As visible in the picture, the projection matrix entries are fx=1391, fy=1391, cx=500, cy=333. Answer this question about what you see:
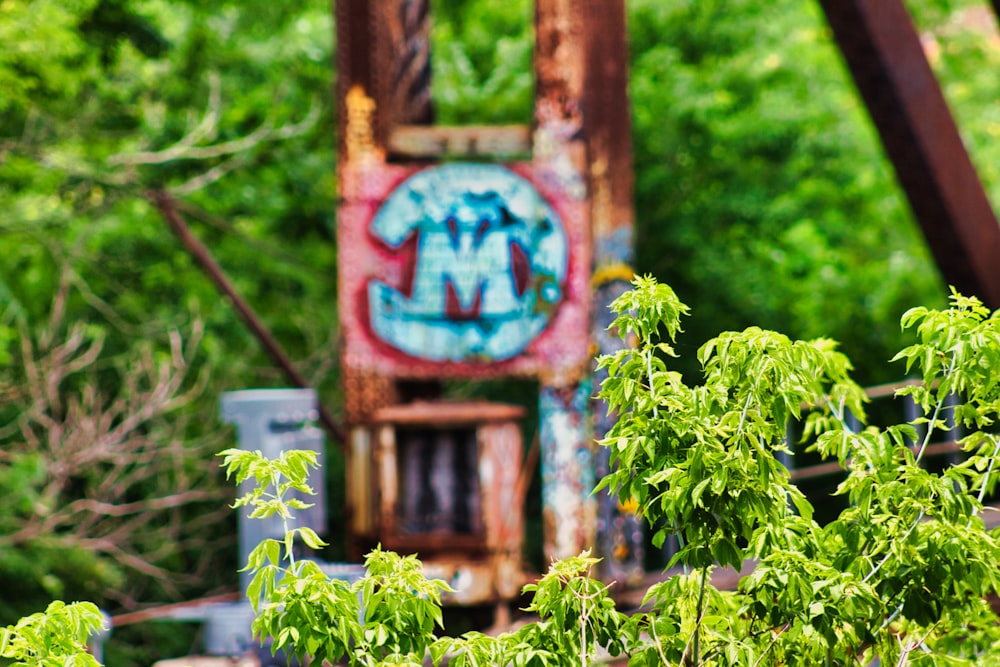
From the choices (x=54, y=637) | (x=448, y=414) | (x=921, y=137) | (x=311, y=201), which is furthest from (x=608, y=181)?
(x=54, y=637)

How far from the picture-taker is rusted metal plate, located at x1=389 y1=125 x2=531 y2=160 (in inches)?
338

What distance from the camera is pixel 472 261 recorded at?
8406mm

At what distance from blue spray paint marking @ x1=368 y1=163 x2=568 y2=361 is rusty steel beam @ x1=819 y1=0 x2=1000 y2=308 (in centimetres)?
287

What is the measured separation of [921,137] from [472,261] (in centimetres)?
329

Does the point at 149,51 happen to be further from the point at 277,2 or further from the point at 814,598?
the point at 814,598

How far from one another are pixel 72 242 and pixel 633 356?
1047 cm

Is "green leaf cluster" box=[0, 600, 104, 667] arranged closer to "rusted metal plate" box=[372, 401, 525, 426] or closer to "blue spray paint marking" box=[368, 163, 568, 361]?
"rusted metal plate" box=[372, 401, 525, 426]

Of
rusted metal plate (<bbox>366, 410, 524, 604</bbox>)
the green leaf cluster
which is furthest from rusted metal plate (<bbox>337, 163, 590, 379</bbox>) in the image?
the green leaf cluster

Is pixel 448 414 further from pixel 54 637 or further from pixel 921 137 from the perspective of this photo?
pixel 54 637

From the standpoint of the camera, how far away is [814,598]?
2.63 m

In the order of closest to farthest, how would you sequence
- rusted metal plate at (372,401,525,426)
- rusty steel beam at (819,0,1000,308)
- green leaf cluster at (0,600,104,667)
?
1. green leaf cluster at (0,600,104,667)
2. rusty steel beam at (819,0,1000,308)
3. rusted metal plate at (372,401,525,426)

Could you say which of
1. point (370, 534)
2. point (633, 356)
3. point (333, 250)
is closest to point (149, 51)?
point (370, 534)

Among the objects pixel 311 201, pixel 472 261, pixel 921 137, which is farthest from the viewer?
pixel 311 201

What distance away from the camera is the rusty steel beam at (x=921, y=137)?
569 cm
